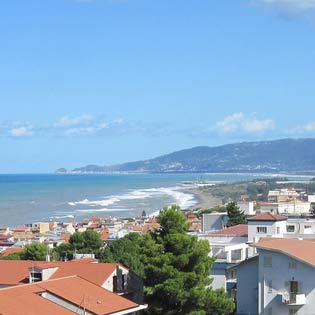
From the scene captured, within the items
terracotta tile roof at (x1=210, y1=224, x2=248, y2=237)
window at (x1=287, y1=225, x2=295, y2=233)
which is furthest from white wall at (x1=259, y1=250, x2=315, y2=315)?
window at (x1=287, y1=225, x2=295, y2=233)

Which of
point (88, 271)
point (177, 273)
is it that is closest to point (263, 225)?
point (88, 271)

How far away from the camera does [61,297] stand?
66.8 ft

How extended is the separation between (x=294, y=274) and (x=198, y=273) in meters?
3.84

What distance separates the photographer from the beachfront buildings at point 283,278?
25.5m

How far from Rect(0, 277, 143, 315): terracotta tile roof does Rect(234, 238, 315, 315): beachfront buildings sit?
22.3 ft

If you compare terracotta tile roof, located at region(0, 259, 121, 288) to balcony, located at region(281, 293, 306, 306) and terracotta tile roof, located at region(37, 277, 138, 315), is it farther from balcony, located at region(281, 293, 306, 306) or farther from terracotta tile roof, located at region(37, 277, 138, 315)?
balcony, located at region(281, 293, 306, 306)

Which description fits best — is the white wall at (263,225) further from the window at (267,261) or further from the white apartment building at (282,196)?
the white apartment building at (282,196)

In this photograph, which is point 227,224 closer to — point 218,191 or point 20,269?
point 20,269

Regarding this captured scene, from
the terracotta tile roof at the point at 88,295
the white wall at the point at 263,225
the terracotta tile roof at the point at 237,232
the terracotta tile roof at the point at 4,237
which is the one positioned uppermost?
the white wall at the point at 263,225

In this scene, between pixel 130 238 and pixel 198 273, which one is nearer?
pixel 198 273

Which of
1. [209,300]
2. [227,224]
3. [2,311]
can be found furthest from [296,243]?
[227,224]

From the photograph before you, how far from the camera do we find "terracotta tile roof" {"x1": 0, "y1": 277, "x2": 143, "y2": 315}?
19031mm

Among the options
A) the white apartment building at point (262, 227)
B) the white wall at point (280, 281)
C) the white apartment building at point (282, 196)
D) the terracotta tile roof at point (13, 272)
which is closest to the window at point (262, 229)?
the white apartment building at point (262, 227)

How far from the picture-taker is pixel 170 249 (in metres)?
24.2
